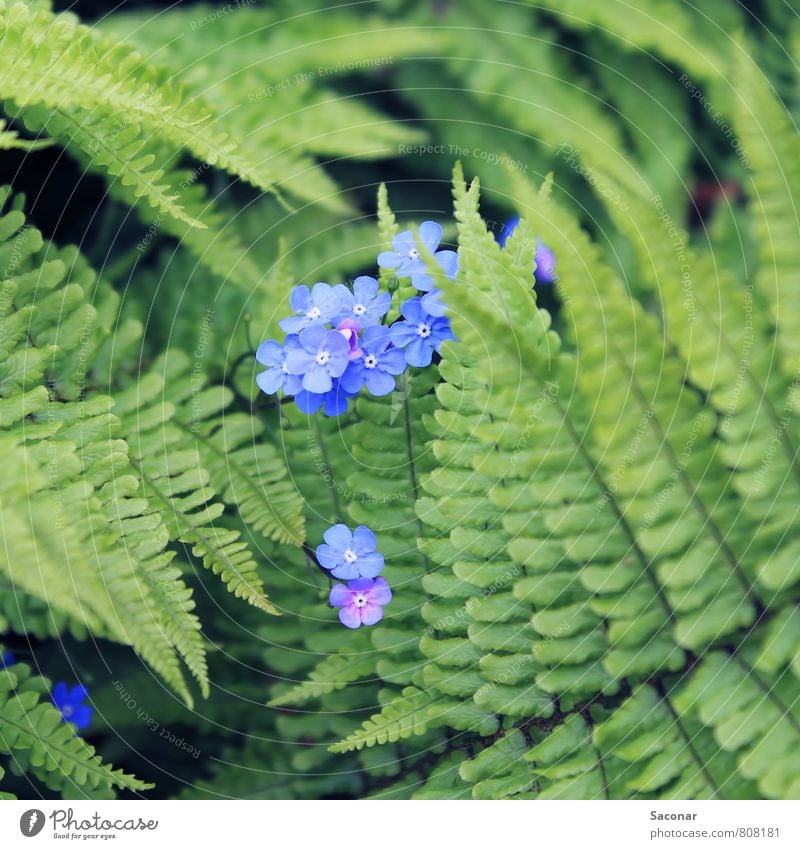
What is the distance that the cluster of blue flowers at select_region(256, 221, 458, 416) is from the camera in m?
1.64

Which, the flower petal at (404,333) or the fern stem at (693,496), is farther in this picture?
the flower petal at (404,333)

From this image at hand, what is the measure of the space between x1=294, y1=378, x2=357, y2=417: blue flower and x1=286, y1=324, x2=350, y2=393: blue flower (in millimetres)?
27

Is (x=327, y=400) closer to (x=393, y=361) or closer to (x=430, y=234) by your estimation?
(x=393, y=361)

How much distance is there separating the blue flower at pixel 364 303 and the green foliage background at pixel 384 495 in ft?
0.44

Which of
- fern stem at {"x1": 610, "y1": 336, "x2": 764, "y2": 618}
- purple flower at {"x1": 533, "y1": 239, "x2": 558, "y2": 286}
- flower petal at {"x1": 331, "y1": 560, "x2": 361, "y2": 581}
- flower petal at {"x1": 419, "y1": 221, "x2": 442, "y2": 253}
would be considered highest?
purple flower at {"x1": 533, "y1": 239, "x2": 558, "y2": 286}

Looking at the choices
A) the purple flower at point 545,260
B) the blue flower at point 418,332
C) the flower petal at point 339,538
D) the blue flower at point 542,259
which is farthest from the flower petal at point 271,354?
the purple flower at point 545,260

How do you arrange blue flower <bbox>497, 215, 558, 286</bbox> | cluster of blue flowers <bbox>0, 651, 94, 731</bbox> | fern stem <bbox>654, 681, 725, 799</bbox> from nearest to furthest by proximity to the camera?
fern stem <bbox>654, 681, 725, 799</bbox>
cluster of blue flowers <bbox>0, 651, 94, 731</bbox>
blue flower <bbox>497, 215, 558, 286</bbox>

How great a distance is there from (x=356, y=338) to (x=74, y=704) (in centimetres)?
123

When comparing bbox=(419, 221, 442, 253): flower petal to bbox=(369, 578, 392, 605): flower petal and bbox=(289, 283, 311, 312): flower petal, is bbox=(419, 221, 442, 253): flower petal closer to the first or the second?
bbox=(289, 283, 311, 312): flower petal

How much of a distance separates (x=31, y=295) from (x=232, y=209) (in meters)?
0.93

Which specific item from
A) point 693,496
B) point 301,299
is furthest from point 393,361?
point 693,496

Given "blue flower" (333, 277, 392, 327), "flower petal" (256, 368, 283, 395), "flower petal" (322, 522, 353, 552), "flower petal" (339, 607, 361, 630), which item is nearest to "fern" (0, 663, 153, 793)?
"flower petal" (339, 607, 361, 630)

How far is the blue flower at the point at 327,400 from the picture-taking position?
1679 millimetres

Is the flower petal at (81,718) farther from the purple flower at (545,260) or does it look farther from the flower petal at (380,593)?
the purple flower at (545,260)
